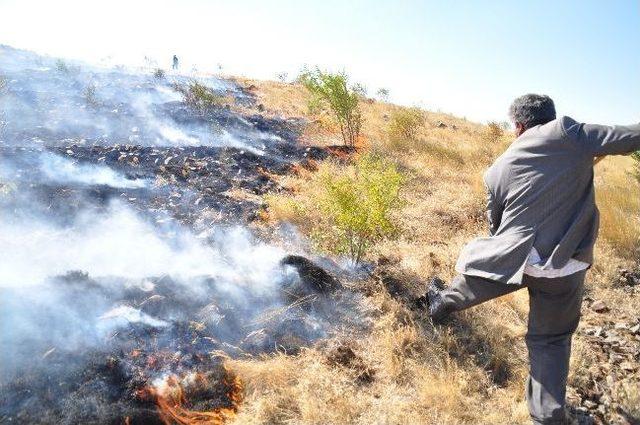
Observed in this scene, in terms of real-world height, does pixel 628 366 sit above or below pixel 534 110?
below

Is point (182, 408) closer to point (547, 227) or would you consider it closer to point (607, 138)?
point (547, 227)

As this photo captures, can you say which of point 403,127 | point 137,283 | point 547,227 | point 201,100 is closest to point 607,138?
point 547,227

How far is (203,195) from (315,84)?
182 inches

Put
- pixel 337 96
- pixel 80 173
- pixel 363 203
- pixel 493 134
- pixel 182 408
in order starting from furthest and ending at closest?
pixel 493 134 < pixel 337 96 < pixel 80 173 < pixel 363 203 < pixel 182 408

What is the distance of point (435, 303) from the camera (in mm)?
3131

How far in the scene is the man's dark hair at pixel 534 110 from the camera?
2398 millimetres

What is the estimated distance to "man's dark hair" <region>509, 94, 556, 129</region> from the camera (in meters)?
2.40

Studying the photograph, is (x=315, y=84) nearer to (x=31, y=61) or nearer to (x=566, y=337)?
(x=566, y=337)

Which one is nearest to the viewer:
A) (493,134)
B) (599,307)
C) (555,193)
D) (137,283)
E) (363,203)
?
(555,193)

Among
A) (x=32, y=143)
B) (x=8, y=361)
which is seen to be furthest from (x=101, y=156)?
(x=8, y=361)

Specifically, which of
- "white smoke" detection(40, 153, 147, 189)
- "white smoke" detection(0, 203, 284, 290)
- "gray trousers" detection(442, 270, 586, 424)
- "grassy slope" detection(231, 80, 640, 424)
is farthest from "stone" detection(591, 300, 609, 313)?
"white smoke" detection(40, 153, 147, 189)

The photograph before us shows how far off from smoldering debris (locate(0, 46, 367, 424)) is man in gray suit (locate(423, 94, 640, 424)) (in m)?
1.38

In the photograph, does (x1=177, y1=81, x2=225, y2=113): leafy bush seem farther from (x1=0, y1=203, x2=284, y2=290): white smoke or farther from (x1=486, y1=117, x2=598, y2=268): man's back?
(x1=486, y1=117, x2=598, y2=268): man's back

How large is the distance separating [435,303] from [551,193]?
3.98 ft
